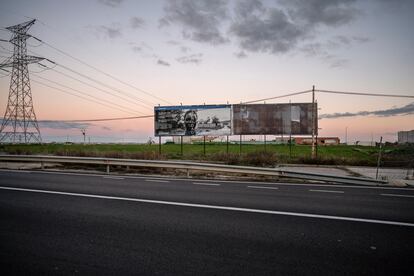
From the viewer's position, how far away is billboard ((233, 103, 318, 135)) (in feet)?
91.3

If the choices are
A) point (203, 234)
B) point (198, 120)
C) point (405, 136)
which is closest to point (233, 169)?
point (203, 234)

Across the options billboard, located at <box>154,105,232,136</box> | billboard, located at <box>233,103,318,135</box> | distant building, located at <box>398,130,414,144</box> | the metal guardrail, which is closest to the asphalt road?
the metal guardrail

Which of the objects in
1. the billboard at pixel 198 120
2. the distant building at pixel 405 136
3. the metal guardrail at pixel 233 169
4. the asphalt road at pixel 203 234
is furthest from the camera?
the distant building at pixel 405 136

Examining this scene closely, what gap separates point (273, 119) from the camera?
28.2m

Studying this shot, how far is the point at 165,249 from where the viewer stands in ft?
13.2

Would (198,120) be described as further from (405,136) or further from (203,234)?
(405,136)

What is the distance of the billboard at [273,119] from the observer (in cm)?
2783

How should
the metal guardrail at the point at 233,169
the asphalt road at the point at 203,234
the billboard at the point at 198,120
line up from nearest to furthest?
1. the asphalt road at the point at 203,234
2. the metal guardrail at the point at 233,169
3. the billboard at the point at 198,120

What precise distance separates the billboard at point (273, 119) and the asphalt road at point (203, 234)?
67.4 feet

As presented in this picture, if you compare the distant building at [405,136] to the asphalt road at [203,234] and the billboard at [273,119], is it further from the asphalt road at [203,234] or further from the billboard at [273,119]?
the asphalt road at [203,234]

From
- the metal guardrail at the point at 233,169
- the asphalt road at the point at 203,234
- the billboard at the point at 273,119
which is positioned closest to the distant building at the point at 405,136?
the billboard at the point at 273,119

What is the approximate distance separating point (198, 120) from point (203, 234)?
2352 cm

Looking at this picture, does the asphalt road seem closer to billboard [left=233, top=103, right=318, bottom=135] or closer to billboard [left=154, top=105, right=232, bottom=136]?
billboard [left=154, top=105, right=232, bottom=136]

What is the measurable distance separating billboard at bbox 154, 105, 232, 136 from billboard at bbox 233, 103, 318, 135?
1345 mm
